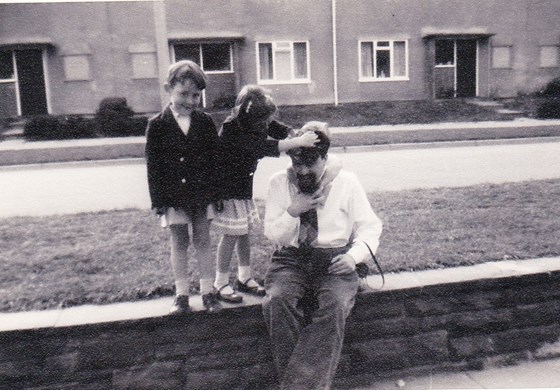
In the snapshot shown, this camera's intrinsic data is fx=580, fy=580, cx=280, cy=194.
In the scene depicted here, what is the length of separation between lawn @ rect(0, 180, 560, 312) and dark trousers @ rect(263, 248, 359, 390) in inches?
26.5

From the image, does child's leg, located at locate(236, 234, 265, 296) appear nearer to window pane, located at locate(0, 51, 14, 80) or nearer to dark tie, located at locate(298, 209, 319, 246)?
dark tie, located at locate(298, 209, 319, 246)

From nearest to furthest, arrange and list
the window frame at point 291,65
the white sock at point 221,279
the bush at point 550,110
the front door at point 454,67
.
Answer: the white sock at point 221,279
the bush at point 550,110
the window frame at point 291,65
the front door at point 454,67

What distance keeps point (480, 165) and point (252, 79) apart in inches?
463

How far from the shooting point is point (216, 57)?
19875 mm

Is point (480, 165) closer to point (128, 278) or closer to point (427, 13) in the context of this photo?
point (128, 278)

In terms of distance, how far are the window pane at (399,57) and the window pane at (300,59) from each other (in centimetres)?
332

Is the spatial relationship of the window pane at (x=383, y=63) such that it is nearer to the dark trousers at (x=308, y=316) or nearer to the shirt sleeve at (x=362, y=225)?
the shirt sleeve at (x=362, y=225)

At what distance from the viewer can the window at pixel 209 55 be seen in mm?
19562

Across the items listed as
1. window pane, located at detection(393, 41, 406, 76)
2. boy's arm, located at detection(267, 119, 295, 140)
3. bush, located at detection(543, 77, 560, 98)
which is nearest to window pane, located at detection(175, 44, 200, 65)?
window pane, located at detection(393, 41, 406, 76)

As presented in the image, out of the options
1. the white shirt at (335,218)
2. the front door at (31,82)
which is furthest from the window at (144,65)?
the white shirt at (335,218)

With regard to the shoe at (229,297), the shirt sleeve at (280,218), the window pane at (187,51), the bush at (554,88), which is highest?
the window pane at (187,51)

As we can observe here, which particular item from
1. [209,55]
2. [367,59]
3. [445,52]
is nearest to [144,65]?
[209,55]

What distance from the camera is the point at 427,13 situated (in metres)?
20.3

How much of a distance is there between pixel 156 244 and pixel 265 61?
1643 centimetres
